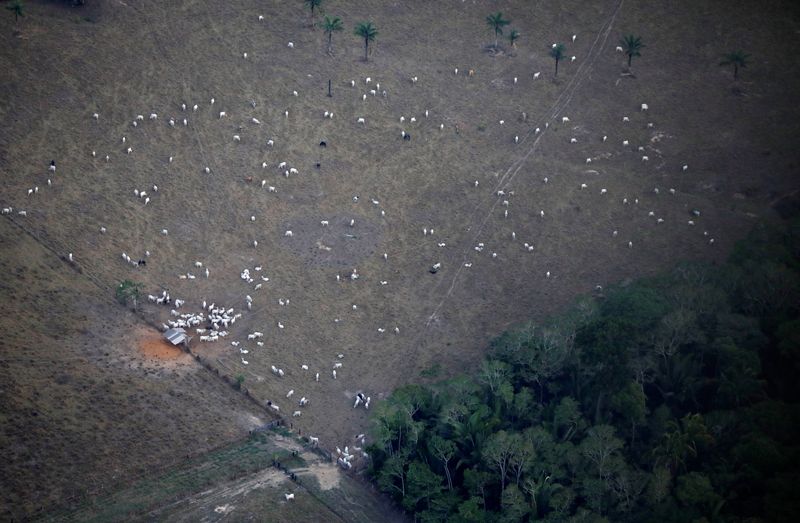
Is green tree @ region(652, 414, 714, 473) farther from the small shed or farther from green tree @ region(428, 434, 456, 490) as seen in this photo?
the small shed

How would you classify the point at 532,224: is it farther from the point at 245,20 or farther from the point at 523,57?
the point at 245,20

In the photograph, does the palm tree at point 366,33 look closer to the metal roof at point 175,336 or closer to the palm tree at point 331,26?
the palm tree at point 331,26

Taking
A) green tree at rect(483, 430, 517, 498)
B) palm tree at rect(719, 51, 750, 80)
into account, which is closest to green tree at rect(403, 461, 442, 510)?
green tree at rect(483, 430, 517, 498)

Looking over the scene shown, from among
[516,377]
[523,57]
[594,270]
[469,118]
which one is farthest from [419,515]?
[523,57]

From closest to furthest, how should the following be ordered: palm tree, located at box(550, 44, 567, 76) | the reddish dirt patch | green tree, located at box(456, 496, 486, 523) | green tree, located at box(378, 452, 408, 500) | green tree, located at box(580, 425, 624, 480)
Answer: green tree, located at box(456, 496, 486, 523) → green tree, located at box(580, 425, 624, 480) → green tree, located at box(378, 452, 408, 500) → the reddish dirt patch → palm tree, located at box(550, 44, 567, 76)

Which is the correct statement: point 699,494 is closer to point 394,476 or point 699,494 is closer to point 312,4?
point 394,476
